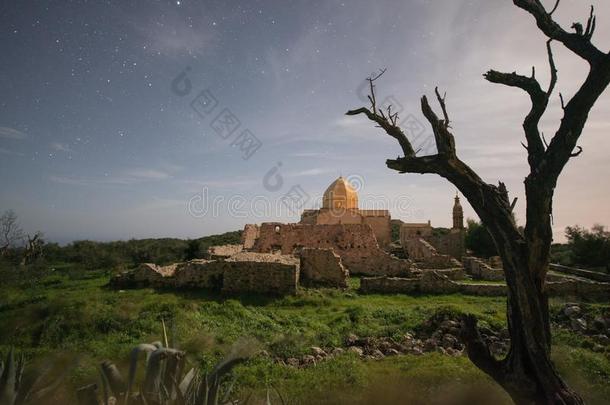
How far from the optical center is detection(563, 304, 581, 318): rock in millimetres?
9961

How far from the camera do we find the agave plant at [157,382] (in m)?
2.23

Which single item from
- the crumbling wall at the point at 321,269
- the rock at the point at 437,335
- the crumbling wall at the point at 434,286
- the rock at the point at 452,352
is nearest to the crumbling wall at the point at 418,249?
the crumbling wall at the point at 434,286

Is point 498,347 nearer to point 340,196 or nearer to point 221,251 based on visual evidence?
point 221,251

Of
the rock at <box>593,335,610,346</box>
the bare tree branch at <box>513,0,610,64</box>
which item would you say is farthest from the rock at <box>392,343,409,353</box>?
the bare tree branch at <box>513,0,610,64</box>

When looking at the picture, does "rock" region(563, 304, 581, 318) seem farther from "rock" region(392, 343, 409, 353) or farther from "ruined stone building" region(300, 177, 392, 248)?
"ruined stone building" region(300, 177, 392, 248)

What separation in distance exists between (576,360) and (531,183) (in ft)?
15.6

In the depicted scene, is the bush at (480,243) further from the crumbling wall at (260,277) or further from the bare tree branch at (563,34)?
the bare tree branch at (563,34)

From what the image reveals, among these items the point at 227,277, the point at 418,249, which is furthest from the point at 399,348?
the point at 418,249

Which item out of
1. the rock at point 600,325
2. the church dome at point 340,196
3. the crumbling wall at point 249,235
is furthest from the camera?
the church dome at point 340,196

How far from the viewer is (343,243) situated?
20.3 meters

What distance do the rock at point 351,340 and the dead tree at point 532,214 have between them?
13.8ft

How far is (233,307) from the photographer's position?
10.1 metres

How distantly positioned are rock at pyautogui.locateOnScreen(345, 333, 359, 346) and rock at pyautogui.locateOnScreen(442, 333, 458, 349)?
78.5 inches

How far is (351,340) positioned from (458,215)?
25716 millimetres
